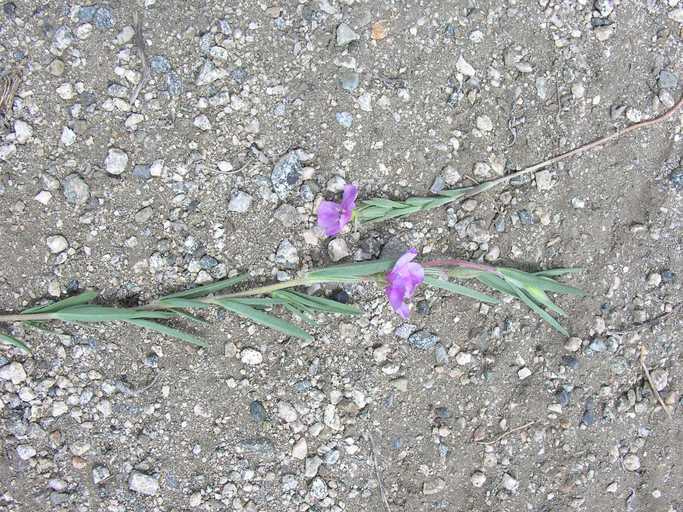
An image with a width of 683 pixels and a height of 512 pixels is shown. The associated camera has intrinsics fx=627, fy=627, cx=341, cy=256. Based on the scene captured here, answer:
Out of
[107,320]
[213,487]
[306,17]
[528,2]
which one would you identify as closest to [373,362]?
[213,487]

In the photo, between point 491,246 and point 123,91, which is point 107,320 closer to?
point 123,91

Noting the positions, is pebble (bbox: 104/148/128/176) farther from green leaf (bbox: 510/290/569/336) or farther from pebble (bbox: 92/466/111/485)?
green leaf (bbox: 510/290/569/336)

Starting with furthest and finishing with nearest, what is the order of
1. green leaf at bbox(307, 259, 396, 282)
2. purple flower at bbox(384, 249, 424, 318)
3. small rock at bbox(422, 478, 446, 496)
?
small rock at bbox(422, 478, 446, 496) < green leaf at bbox(307, 259, 396, 282) < purple flower at bbox(384, 249, 424, 318)

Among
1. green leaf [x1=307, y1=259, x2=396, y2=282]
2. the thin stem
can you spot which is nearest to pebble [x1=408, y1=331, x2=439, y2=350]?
green leaf [x1=307, y1=259, x2=396, y2=282]

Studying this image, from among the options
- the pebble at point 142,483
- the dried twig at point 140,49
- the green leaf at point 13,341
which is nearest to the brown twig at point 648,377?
the pebble at point 142,483

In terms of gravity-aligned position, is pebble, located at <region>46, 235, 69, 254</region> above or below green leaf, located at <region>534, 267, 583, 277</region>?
above

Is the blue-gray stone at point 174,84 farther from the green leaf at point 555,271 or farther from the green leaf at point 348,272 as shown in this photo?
the green leaf at point 555,271
